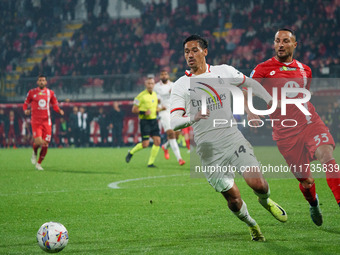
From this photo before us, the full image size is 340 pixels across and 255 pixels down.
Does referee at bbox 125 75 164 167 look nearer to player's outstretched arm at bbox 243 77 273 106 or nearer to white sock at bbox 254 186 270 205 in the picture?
player's outstretched arm at bbox 243 77 273 106

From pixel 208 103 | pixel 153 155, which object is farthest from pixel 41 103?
Result: pixel 208 103

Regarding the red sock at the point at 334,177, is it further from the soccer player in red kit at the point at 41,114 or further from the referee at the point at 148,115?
the soccer player in red kit at the point at 41,114

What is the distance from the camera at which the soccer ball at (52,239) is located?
5.40 metres

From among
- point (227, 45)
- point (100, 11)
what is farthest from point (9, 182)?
point (100, 11)

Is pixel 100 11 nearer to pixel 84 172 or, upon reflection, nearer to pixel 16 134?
pixel 16 134

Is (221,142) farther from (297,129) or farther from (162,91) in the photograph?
(162,91)

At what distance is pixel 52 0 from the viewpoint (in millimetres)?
37969

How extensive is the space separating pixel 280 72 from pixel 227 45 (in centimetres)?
2324

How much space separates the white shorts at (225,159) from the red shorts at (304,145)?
1.05 metres

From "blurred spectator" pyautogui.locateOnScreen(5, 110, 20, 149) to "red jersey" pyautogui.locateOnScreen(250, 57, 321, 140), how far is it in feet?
72.9

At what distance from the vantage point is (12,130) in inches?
1105

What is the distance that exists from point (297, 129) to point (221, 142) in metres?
1.36

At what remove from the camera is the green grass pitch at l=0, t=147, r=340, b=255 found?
5.73 metres

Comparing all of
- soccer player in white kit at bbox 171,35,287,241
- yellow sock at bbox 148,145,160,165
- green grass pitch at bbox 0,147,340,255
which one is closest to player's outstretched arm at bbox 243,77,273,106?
soccer player in white kit at bbox 171,35,287,241
